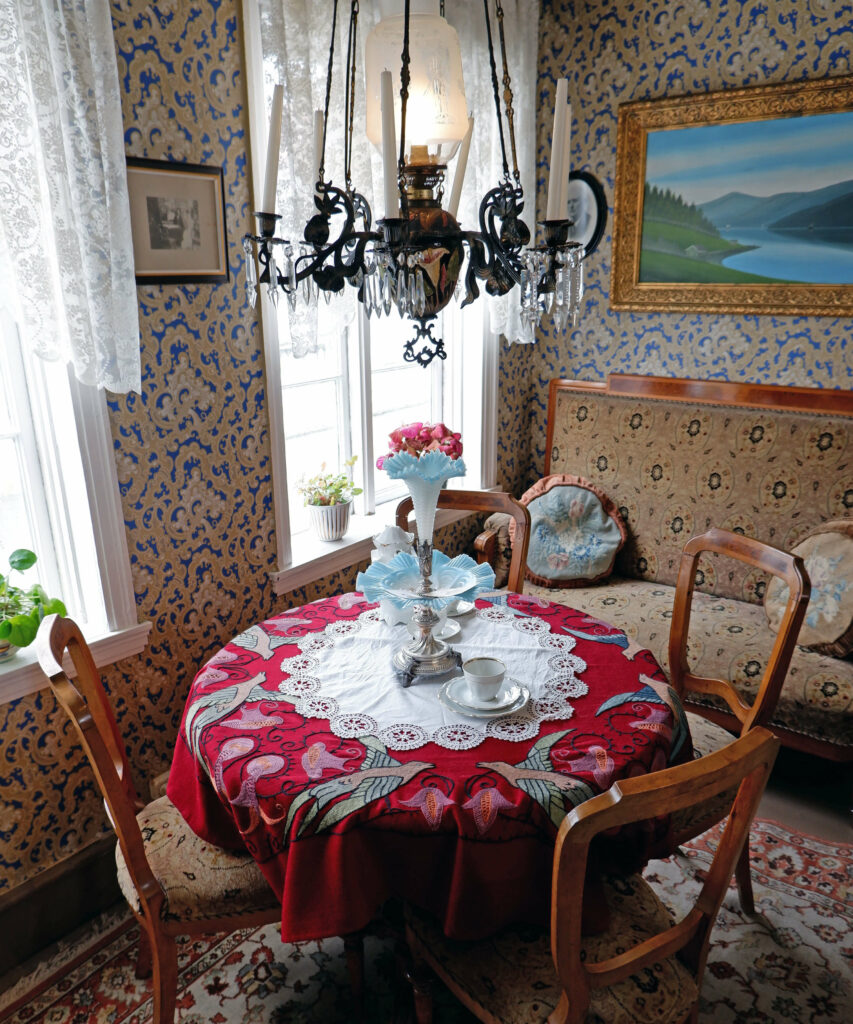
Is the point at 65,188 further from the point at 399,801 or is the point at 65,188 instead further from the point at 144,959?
the point at 144,959

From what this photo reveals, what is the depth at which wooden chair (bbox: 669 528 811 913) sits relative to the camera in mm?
1902

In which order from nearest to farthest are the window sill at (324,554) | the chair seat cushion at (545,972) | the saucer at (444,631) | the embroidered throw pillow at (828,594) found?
the chair seat cushion at (545,972) → the saucer at (444,631) → the embroidered throw pillow at (828,594) → the window sill at (324,554)

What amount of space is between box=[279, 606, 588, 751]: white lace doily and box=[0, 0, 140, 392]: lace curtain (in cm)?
91

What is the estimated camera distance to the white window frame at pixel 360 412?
2.34 meters

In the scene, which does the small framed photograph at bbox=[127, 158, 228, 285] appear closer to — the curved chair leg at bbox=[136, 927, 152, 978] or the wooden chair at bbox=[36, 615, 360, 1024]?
the wooden chair at bbox=[36, 615, 360, 1024]

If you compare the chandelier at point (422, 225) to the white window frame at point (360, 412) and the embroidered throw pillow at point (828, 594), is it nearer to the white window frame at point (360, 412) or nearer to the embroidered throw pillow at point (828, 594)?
the white window frame at point (360, 412)

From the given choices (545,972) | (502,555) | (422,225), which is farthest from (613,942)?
(502,555)

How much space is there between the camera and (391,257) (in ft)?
4.52

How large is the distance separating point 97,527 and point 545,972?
157 cm

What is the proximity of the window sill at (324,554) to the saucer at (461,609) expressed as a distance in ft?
1.90

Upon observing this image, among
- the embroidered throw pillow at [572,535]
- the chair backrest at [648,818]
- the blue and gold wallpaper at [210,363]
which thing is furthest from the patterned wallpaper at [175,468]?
the chair backrest at [648,818]

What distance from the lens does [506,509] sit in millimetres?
2691

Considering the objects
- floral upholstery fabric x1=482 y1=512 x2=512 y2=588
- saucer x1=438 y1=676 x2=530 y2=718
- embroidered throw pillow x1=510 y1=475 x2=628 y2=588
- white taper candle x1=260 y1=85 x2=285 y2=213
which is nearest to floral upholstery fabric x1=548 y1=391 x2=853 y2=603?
embroidered throw pillow x1=510 y1=475 x2=628 y2=588

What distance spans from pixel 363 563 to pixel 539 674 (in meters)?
1.33
